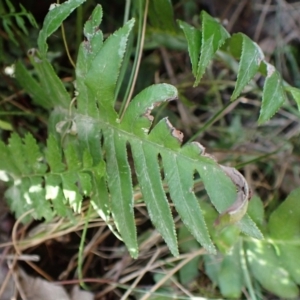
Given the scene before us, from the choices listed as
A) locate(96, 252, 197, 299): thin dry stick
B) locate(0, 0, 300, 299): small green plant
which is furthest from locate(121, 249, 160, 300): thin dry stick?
locate(0, 0, 300, 299): small green plant

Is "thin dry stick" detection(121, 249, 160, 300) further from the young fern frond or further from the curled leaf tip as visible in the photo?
the curled leaf tip

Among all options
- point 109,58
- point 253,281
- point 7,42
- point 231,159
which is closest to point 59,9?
point 109,58

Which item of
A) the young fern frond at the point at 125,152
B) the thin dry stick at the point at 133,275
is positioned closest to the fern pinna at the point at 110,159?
the young fern frond at the point at 125,152

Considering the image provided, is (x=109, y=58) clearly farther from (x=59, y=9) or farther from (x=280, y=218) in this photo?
(x=280, y=218)

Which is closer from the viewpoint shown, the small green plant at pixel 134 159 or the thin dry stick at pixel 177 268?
the small green plant at pixel 134 159

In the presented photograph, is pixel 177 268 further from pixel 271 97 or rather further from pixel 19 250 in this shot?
pixel 271 97

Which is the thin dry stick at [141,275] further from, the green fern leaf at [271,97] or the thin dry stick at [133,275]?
the green fern leaf at [271,97]

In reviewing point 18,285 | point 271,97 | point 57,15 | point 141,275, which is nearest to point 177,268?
point 141,275
